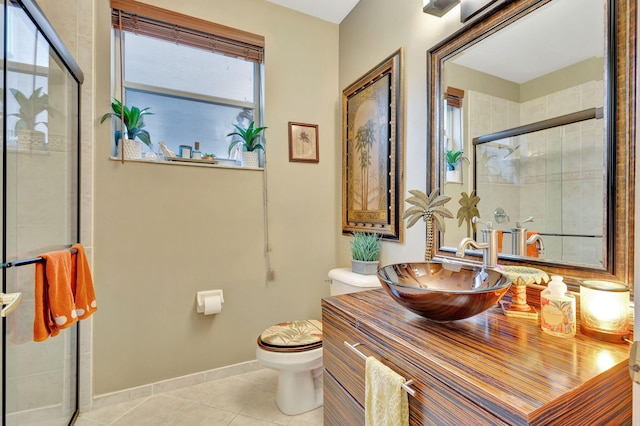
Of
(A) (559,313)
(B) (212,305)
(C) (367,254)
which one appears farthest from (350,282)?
(A) (559,313)

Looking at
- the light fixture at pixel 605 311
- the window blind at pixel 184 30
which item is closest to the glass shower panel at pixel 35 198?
the window blind at pixel 184 30

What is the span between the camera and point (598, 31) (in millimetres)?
902

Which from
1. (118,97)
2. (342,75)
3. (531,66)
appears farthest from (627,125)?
(118,97)

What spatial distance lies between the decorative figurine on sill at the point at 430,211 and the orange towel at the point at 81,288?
4.94 ft

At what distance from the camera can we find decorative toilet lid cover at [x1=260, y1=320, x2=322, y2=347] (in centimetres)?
155

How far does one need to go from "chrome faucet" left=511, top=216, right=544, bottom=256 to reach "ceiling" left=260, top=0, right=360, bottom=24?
1850 millimetres

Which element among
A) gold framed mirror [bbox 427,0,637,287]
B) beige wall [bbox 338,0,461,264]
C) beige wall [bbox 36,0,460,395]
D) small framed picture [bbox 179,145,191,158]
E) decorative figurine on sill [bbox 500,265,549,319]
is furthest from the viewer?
small framed picture [bbox 179,145,191,158]

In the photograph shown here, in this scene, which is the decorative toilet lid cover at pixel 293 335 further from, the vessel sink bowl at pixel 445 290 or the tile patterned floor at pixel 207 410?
the vessel sink bowl at pixel 445 290

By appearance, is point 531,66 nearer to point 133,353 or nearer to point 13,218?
point 13,218

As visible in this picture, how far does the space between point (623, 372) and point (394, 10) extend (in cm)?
189

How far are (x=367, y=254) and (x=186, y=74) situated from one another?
170 cm

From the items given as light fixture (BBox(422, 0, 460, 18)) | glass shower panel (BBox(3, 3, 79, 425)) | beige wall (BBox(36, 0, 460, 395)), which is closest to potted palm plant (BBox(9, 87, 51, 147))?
glass shower panel (BBox(3, 3, 79, 425))

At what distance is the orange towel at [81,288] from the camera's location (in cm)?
129

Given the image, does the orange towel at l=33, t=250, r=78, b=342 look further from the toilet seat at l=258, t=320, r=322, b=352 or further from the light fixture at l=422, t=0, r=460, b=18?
the light fixture at l=422, t=0, r=460, b=18
